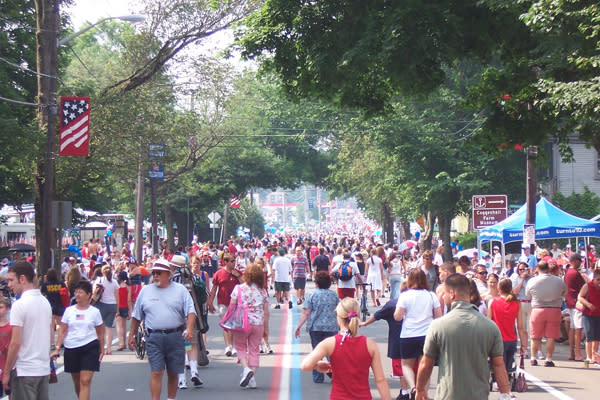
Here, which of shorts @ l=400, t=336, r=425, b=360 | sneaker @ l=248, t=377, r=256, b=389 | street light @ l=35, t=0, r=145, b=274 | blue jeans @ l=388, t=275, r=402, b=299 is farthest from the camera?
blue jeans @ l=388, t=275, r=402, b=299

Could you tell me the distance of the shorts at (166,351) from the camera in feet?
31.0

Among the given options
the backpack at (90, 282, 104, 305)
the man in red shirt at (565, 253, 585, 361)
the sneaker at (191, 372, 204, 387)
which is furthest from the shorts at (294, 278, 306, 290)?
the sneaker at (191, 372, 204, 387)

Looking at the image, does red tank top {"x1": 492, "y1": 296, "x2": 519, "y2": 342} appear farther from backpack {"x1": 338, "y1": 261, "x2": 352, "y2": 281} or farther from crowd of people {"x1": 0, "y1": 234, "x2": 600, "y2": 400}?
backpack {"x1": 338, "y1": 261, "x2": 352, "y2": 281}

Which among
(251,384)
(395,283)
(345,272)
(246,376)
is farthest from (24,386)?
(395,283)

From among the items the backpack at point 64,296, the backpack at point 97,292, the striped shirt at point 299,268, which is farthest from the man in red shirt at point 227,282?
the striped shirt at point 299,268

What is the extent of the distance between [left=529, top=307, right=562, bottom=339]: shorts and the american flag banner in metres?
10.7

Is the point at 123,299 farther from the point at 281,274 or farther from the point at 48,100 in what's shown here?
the point at 281,274

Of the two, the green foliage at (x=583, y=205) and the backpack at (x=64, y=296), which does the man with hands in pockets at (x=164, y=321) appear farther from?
the green foliage at (x=583, y=205)

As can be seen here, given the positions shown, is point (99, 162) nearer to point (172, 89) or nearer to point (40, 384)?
point (172, 89)

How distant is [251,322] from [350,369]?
231 inches

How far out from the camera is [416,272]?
10508mm

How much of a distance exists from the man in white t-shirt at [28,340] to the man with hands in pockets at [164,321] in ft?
5.76

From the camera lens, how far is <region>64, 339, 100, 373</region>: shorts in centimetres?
956

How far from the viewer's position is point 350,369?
251 inches
